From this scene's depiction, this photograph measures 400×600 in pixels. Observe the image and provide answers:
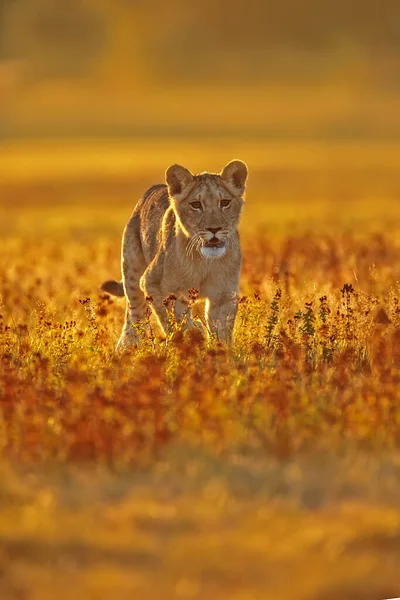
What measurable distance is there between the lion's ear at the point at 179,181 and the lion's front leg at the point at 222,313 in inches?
33.2

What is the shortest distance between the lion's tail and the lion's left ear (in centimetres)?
205

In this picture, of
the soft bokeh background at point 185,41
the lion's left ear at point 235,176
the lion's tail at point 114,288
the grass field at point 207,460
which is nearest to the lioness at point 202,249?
the lion's left ear at point 235,176

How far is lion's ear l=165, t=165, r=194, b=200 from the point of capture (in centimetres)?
1039

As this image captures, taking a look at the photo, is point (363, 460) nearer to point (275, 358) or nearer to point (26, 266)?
point (275, 358)

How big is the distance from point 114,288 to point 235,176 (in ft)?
7.08

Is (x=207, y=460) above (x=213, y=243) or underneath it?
underneath

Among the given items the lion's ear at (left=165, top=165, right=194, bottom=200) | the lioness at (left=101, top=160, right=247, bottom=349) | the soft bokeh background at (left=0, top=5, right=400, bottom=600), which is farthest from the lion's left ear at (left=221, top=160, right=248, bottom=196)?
the soft bokeh background at (left=0, top=5, right=400, bottom=600)

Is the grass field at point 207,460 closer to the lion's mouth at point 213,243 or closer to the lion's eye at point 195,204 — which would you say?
the lion's mouth at point 213,243

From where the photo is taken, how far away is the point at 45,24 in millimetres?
8539

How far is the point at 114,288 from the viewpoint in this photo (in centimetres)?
1223

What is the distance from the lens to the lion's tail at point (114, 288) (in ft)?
39.8

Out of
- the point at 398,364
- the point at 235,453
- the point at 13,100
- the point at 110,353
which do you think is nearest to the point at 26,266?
the point at 13,100

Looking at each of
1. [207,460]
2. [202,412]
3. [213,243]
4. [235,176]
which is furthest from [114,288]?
[207,460]

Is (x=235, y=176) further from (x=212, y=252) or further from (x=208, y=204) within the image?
(x=212, y=252)
